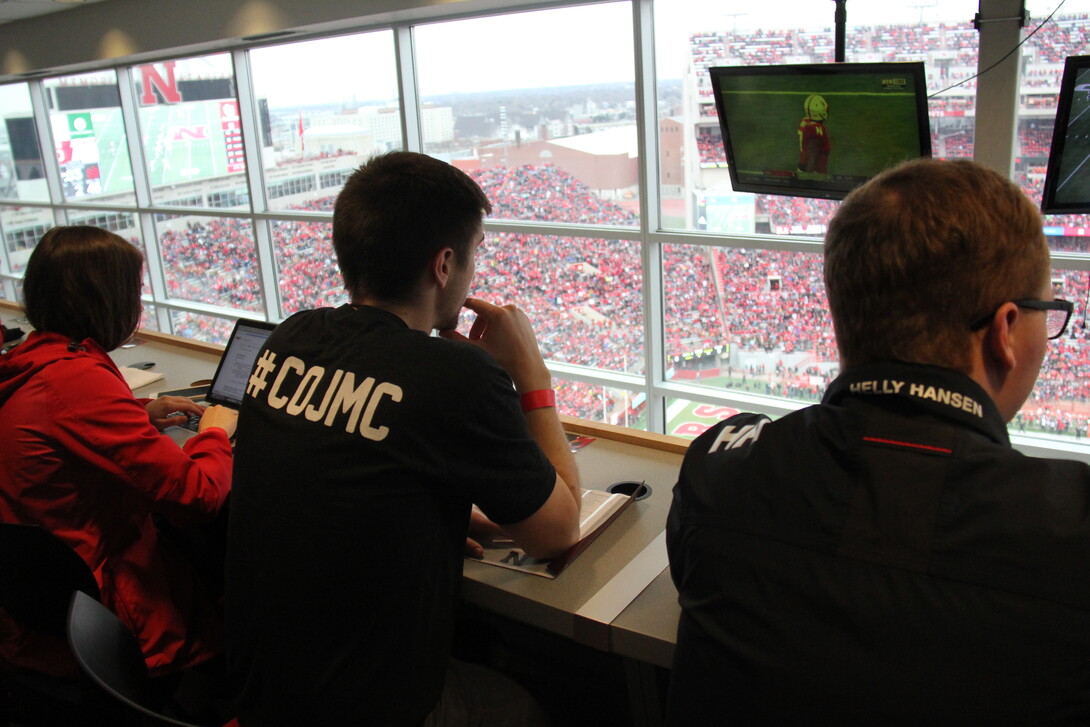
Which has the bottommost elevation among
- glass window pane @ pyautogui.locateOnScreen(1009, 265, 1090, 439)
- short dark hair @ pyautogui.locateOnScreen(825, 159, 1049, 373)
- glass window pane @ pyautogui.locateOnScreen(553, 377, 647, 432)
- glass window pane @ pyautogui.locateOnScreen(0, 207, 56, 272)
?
glass window pane @ pyautogui.locateOnScreen(553, 377, 647, 432)

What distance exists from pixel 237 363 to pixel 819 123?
6.01 ft

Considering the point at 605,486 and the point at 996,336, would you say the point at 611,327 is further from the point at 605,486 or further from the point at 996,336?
the point at 996,336

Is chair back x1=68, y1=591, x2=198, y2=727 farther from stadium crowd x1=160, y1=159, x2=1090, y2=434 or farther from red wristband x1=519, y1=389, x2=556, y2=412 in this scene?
stadium crowd x1=160, y1=159, x2=1090, y2=434

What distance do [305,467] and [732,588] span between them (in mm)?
590

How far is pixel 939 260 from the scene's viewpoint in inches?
34.3

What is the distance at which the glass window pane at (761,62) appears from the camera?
3.46 metres

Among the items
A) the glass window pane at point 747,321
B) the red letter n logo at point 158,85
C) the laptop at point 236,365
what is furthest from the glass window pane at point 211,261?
the laptop at point 236,365

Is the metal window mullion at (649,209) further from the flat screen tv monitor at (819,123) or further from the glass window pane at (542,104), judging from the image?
the flat screen tv monitor at (819,123)

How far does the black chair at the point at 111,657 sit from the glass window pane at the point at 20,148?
837 centimetres

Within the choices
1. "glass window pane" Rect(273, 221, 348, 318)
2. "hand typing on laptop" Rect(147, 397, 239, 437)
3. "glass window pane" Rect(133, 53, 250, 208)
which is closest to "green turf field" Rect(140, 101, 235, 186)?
"glass window pane" Rect(133, 53, 250, 208)

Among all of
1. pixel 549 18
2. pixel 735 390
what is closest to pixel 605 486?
pixel 735 390

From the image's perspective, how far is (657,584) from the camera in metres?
1.31

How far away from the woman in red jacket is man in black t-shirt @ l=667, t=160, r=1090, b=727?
1.04 meters

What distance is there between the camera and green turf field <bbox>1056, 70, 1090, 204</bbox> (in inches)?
84.3
